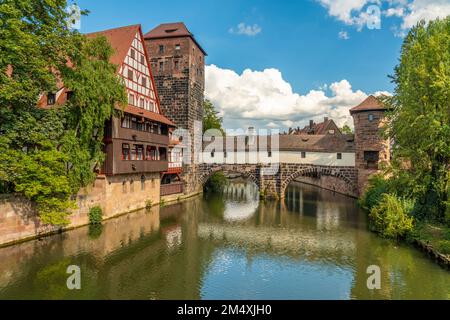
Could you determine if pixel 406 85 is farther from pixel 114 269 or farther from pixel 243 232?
pixel 114 269

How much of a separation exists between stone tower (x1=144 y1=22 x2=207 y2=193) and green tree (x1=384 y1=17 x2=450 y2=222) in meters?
22.9

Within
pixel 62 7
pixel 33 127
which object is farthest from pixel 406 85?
pixel 33 127

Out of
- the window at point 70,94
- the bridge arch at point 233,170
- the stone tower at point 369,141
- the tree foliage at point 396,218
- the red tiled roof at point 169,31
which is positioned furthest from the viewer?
the bridge arch at point 233,170

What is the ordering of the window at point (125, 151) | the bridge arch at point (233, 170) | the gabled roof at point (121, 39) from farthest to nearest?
1. the bridge arch at point (233, 170)
2. the gabled roof at point (121, 39)
3. the window at point (125, 151)

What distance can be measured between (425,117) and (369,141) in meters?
16.0

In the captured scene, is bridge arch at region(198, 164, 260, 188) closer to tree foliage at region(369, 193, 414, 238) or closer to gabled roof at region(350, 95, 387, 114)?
gabled roof at region(350, 95, 387, 114)

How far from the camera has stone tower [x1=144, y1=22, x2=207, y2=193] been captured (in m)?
38.0

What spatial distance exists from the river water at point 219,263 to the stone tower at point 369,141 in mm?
10962

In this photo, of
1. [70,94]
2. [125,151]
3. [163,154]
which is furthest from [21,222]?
[163,154]

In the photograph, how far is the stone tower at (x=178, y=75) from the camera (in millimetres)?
38000

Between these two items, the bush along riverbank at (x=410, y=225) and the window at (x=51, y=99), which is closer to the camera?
the bush along riverbank at (x=410, y=225)

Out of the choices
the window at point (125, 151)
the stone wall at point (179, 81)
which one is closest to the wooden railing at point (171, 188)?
the stone wall at point (179, 81)

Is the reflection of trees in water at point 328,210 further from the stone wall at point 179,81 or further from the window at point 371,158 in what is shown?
the stone wall at point 179,81
